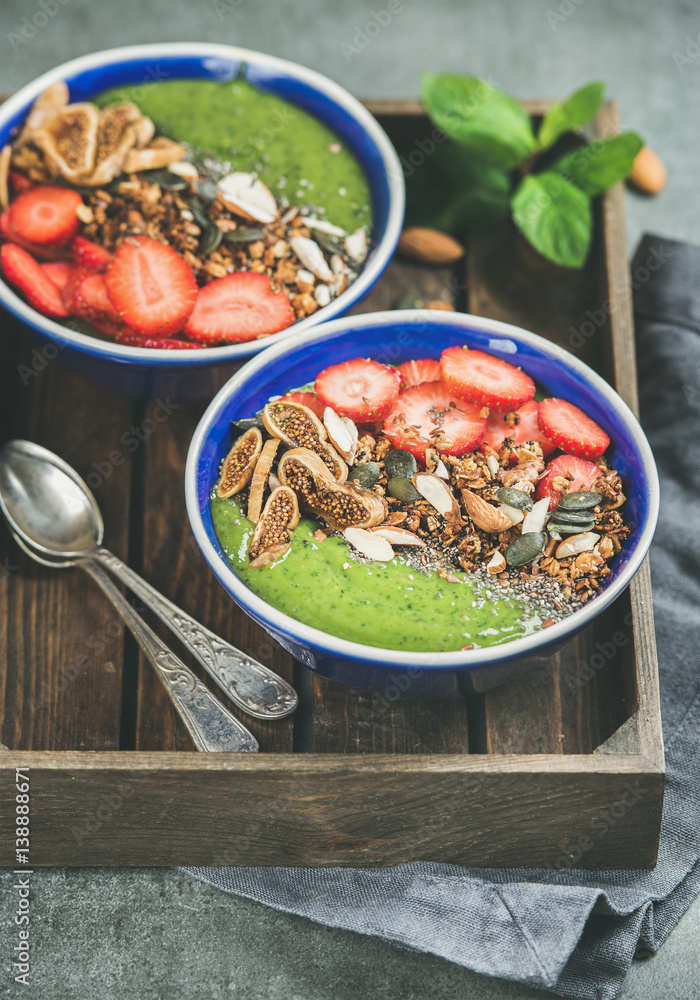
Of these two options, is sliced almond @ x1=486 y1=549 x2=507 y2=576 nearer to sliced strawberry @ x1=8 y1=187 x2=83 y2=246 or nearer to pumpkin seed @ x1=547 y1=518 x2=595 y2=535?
pumpkin seed @ x1=547 y1=518 x2=595 y2=535

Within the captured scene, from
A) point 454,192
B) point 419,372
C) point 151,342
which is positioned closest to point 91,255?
point 151,342

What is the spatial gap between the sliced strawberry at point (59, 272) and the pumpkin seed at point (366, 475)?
57cm

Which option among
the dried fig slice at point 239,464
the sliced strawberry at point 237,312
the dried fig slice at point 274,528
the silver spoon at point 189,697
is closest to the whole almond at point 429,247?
the sliced strawberry at point 237,312

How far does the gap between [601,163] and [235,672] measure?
3.41 ft

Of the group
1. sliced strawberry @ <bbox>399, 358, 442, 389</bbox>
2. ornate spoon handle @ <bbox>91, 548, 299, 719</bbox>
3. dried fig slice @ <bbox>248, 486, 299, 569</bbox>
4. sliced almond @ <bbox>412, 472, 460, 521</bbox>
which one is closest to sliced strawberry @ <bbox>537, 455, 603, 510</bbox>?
sliced almond @ <bbox>412, 472, 460, 521</bbox>

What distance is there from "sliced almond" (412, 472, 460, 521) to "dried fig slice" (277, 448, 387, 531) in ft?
0.18

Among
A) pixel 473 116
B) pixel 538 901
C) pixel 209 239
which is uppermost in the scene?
pixel 473 116

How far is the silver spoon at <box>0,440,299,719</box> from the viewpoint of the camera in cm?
144

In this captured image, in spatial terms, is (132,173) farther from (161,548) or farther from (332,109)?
(161,548)

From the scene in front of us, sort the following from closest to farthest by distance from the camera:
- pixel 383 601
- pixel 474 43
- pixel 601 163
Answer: pixel 383 601 → pixel 601 163 → pixel 474 43

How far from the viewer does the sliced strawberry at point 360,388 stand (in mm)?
1400

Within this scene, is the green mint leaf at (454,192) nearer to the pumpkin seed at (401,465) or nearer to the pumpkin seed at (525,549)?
the pumpkin seed at (401,465)

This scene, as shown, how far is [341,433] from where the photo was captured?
1.38 meters

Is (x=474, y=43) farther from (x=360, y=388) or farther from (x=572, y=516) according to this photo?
(x=572, y=516)
